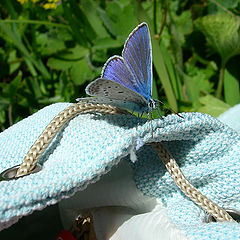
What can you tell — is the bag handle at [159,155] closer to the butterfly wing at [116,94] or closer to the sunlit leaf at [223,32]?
Answer: the butterfly wing at [116,94]

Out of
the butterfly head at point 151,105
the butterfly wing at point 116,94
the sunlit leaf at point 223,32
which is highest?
the butterfly wing at point 116,94

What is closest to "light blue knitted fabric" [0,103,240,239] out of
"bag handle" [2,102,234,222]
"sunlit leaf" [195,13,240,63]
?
"bag handle" [2,102,234,222]

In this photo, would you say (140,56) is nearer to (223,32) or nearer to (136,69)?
(136,69)

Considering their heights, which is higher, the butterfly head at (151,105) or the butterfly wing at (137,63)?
the butterfly wing at (137,63)

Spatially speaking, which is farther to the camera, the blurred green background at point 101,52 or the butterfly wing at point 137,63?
the blurred green background at point 101,52

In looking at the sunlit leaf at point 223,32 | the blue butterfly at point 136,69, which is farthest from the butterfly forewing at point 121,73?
the sunlit leaf at point 223,32

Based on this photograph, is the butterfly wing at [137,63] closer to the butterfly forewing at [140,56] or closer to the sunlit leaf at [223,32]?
the butterfly forewing at [140,56]

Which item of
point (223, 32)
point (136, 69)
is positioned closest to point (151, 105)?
point (136, 69)
